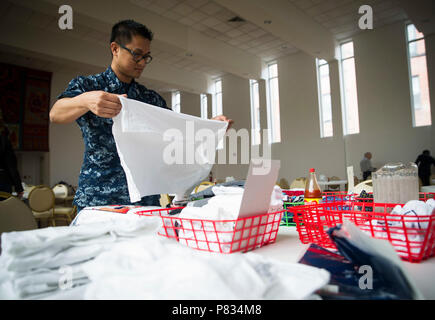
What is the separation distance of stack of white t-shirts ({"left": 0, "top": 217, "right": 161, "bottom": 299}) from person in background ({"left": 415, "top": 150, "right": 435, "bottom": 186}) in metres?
8.03

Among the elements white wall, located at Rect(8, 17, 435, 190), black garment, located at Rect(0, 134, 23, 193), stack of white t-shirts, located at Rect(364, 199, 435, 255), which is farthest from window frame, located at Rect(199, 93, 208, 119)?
stack of white t-shirts, located at Rect(364, 199, 435, 255)

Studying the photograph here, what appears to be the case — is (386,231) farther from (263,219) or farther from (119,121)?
(119,121)

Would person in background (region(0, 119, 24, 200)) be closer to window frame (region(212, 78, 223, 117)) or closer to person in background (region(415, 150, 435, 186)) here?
person in background (region(415, 150, 435, 186))

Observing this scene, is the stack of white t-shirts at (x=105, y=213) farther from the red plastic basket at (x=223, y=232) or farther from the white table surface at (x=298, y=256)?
the white table surface at (x=298, y=256)

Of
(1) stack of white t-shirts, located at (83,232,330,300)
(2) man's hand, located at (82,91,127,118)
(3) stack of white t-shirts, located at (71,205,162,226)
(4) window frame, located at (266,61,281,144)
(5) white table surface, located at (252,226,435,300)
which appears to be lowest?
(5) white table surface, located at (252,226,435,300)

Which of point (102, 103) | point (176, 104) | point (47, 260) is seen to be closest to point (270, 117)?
point (176, 104)

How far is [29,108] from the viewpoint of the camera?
338 inches

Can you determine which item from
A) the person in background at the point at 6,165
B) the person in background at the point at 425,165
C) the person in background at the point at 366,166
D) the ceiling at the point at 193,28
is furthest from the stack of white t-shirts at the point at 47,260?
the person in background at the point at 366,166

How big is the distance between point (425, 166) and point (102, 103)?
800cm

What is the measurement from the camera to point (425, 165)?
22.8 ft

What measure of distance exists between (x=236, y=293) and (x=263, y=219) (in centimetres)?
38

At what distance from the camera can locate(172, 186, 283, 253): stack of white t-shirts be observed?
2.07ft

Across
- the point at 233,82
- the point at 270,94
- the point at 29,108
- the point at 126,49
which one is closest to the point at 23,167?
the point at 29,108

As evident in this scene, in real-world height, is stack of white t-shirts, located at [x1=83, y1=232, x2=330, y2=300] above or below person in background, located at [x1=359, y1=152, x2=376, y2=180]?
below
